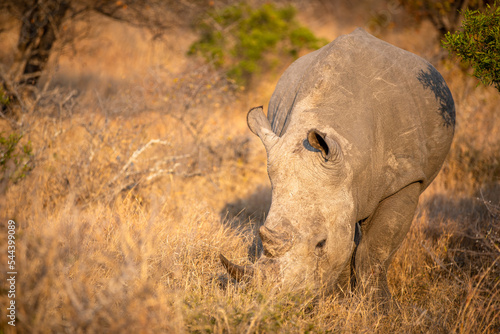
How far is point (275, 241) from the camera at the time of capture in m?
2.95

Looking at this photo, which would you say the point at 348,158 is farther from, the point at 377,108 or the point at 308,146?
the point at 377,108

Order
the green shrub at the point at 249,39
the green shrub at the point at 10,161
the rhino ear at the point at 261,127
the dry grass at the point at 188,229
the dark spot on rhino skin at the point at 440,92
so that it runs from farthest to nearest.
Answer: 1. the green shrub at the point at 249,39
2. the green shrub at the point at 10,161
3. the dark spot on rhino skin at the point at 440,92
4. the rhino ear at the point at 261,127
5. the dry grass at the point at 188,229

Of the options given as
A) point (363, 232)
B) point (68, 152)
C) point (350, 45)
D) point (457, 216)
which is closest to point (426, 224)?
point (457, 216)

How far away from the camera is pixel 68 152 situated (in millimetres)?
5664

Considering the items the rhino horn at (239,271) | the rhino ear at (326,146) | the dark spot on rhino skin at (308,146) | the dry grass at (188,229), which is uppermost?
the rhino ear at (326,146)

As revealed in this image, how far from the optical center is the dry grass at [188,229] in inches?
104

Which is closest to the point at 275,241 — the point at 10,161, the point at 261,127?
the point at 261,127

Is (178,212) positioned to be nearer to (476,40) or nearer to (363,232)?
(363,232)

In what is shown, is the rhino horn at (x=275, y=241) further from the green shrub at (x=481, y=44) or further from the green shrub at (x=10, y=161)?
the green shrub at (x=10, y=161)

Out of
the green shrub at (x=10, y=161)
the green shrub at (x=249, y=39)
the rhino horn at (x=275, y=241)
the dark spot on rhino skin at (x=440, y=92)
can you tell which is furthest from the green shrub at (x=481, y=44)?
the green shrub at (x=249, y=39)

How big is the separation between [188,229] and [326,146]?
1.85 m

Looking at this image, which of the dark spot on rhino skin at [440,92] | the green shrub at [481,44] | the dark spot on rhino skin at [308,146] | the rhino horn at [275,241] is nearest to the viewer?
the rhino horn at [275,241]

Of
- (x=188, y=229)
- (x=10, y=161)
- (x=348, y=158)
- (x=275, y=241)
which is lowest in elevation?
(x=188, y=229)

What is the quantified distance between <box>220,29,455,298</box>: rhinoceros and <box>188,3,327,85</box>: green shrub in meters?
6.39
